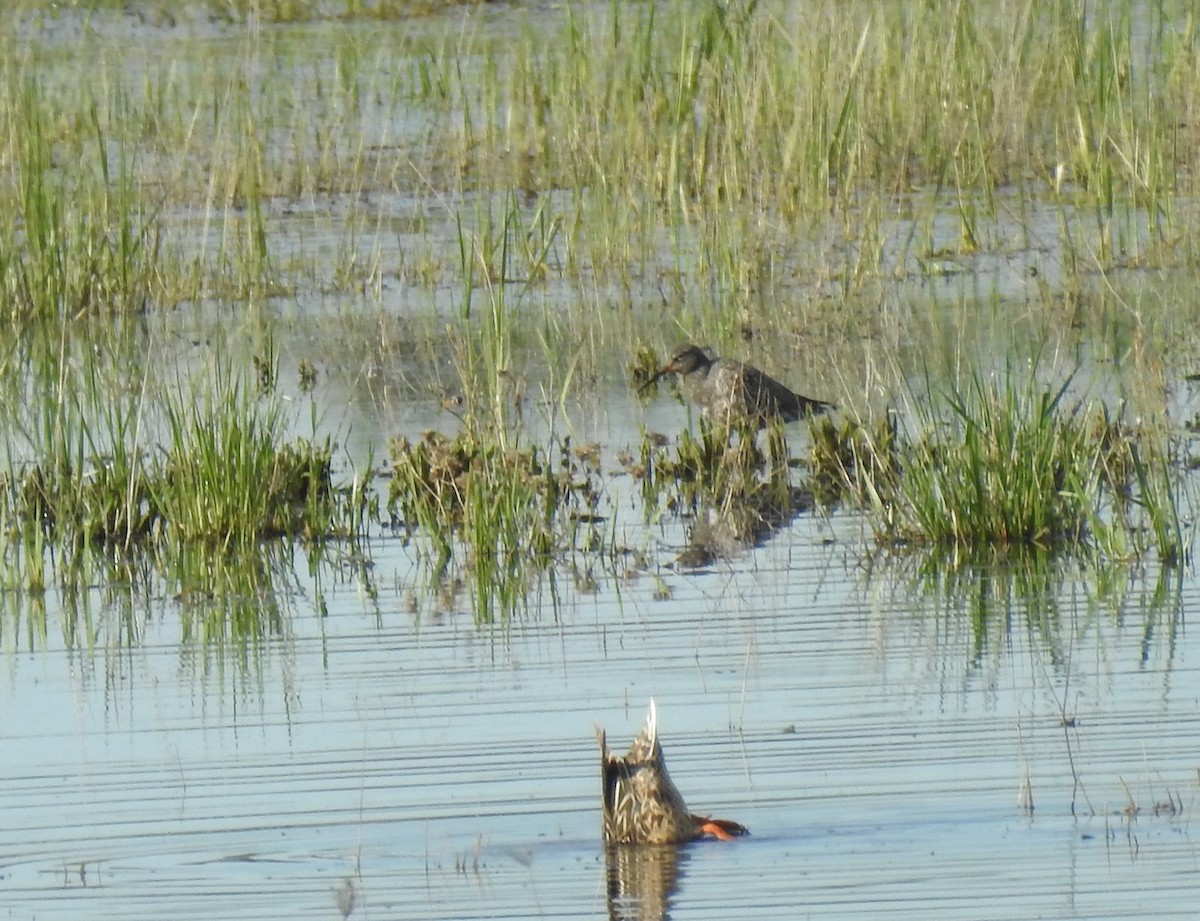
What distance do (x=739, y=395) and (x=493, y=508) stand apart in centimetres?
211

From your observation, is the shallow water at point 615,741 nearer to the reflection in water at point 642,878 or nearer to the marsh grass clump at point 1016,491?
the reflection in water at point 642,878

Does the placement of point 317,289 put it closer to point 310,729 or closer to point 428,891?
point 310,729

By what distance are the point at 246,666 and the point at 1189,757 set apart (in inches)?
111

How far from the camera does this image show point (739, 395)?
1081cm

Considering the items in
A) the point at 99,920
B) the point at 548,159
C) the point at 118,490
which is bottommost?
the point at 99,920

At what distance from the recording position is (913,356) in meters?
11.8

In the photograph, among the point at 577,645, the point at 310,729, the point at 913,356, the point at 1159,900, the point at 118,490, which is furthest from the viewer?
the point at 913,356

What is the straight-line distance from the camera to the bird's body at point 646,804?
19.6ft

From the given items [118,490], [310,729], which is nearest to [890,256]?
[118,490]

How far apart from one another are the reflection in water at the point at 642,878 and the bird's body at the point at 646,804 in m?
0.03

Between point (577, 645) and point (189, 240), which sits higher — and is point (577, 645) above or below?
below

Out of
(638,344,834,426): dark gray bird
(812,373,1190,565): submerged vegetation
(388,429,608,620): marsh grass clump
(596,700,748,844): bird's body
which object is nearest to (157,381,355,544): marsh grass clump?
(388,429,608,620): marsh grass clump

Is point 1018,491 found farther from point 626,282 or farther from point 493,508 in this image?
point 626,282

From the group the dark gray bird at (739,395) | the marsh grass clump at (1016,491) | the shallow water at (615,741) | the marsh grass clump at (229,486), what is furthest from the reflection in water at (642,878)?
the dark gray bird at (739,395)
